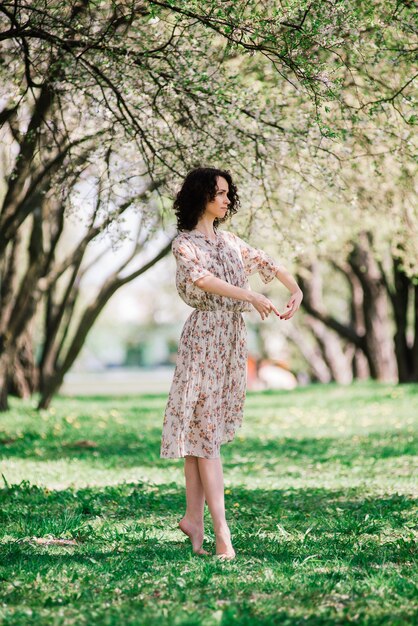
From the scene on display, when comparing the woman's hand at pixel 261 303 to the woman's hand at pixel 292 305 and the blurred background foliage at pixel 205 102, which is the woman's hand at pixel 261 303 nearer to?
the woman's hand at pixel 292 305

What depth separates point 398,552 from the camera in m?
5.18

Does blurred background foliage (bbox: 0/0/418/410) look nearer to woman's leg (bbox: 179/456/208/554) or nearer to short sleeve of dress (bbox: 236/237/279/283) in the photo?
short sleeve of dress (bbox: 236/237/279/283)

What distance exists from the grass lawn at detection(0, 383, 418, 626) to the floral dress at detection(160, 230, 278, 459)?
0.69 metres

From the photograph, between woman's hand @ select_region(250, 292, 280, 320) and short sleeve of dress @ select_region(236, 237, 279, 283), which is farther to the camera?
short sleeve of dress @ select_region(236, 237, 279, 283)

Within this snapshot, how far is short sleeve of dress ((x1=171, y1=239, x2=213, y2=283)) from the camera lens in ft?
16.0

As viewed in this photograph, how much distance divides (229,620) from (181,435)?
1577 mm

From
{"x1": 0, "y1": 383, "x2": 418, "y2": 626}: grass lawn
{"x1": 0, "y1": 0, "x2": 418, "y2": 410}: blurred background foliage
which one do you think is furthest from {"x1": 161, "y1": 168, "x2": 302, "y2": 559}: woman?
{"x1": 0, "y1": 0, "x2": 418, "y2": 410}: blurred background foliage

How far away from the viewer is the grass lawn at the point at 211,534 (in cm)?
382

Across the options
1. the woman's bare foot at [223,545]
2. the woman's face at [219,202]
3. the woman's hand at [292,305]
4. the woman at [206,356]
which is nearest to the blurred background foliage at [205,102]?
the woman's face at [219,202]

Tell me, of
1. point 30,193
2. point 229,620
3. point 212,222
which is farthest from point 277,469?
point 229,620

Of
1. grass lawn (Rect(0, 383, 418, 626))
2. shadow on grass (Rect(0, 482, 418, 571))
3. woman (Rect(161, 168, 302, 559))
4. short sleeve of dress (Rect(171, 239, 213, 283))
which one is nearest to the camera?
grass lawn (Rect(0, 383, 418, 626))

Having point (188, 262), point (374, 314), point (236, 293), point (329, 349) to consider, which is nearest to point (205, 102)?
point (188, 262)

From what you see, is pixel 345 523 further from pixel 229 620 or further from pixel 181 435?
pixel 229 620

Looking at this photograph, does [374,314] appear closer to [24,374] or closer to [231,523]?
[24,374]
